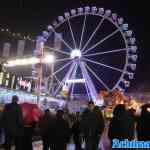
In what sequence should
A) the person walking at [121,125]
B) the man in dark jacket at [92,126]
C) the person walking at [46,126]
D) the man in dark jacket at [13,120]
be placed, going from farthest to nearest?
1. the man in dark jacket at [92,126]
2. the person walking at [46,126]
3. the man in dark jacket at [13,120]
4. the person walking at [121,125]

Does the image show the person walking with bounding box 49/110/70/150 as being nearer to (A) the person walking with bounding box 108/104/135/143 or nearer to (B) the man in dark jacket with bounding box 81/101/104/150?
A: (B) the man in dark jacket with bounding box 81/101/104/150

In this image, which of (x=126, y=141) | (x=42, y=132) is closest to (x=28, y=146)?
(x=42, y=132)

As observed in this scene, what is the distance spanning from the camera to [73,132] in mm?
11992

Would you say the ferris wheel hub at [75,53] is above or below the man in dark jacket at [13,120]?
above

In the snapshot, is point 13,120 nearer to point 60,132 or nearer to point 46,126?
point 46,126

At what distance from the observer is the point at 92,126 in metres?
10.5

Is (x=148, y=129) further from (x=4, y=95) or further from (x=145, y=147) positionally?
(x=4, y=95)

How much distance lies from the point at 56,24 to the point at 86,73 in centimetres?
548

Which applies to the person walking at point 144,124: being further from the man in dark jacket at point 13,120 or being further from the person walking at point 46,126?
the man in dark jacket at point 13,120

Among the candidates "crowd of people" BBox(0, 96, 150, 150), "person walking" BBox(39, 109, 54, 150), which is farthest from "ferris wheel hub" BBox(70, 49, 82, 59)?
"person walking" BBox(39, 109, 54, 150)

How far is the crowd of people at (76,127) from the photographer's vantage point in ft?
27.4

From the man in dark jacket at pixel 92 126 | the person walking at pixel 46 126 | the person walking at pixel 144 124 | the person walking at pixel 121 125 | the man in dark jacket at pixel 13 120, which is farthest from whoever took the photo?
the man in dark jacket at pixel 92 126

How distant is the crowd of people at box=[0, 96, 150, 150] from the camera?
8.34m

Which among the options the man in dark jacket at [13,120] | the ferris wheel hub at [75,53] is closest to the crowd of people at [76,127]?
the man in dark jacket at [13,120]
